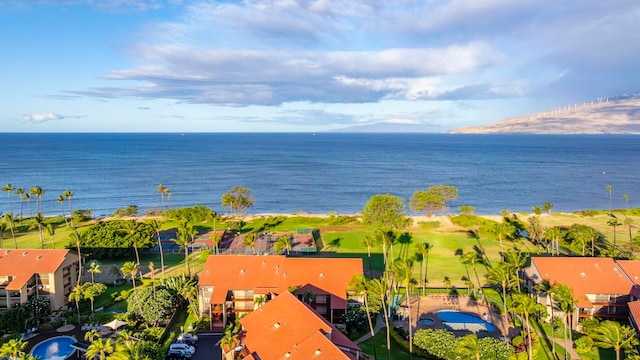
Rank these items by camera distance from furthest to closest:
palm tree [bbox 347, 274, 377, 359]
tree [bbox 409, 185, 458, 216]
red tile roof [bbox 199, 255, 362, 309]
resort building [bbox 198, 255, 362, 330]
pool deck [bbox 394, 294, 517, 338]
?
tree [bbox 409, 185, 458, 216]
red tile roof [bbox 199, 255, 362, 309]
resort building [bbox 198, 255, 362, 330]
pool deck [bbox 394, 294, 517, 338]
palm tree [bbox 347, 274, 377, 359]

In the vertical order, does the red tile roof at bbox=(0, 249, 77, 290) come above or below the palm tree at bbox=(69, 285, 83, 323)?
above

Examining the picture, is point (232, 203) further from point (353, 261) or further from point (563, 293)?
point (563, 293)

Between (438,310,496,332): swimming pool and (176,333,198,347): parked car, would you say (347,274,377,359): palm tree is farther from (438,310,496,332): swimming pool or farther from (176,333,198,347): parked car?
(176,333,198,347): parked car

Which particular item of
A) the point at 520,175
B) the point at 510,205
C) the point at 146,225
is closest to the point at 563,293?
the point at 146,225

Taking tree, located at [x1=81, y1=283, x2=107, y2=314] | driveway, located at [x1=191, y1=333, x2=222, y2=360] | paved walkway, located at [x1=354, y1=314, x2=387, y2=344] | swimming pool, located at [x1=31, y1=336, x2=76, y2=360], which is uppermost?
tree, located at [x1=81, y1=283, x2=107, y2=314]

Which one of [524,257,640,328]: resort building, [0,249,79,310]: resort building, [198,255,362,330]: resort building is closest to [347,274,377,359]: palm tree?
[198,255,362,330]: resort building

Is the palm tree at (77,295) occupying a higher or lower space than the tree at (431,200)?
lower

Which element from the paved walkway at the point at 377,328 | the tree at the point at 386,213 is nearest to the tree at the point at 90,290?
the paved walkway at the point at 377,328

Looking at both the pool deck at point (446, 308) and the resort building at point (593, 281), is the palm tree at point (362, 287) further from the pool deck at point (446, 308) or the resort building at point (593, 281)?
the resort building at point (593, 281)
